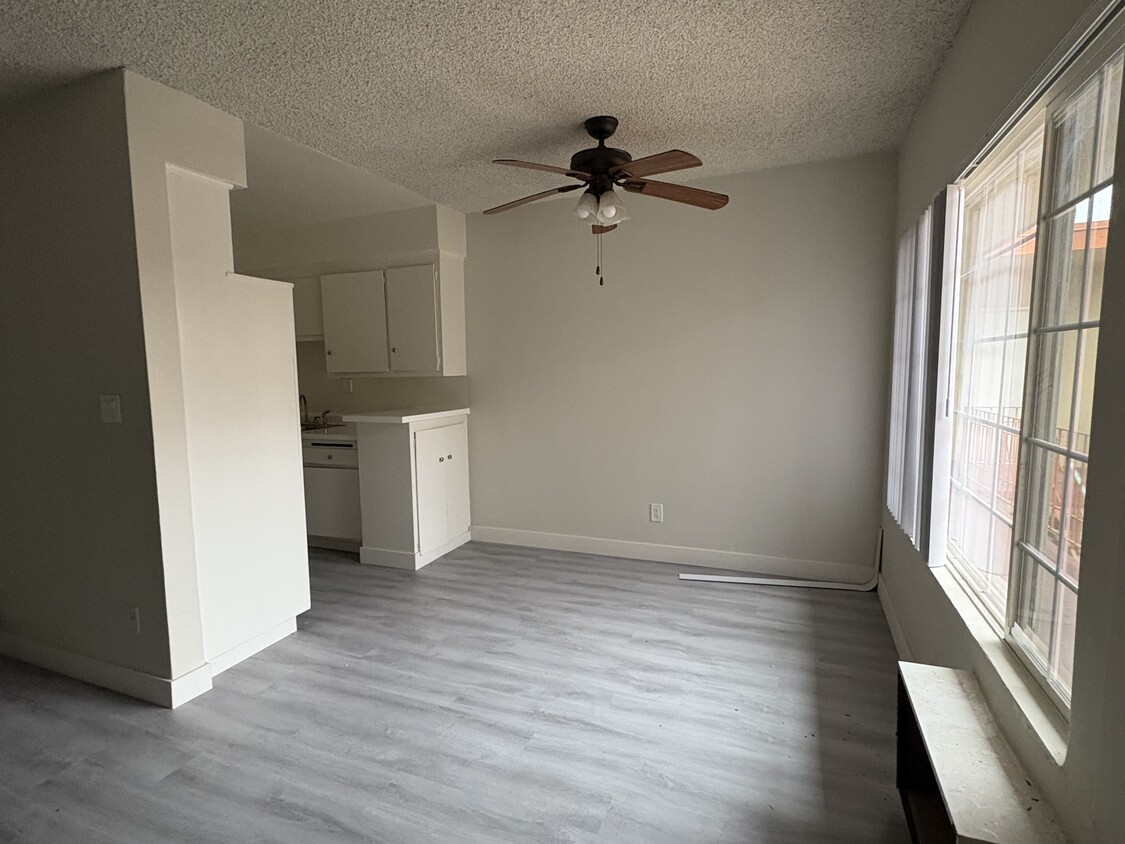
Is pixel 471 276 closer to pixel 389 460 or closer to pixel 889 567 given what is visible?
pixel 389 460

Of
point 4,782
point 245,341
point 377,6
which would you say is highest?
point 377,6

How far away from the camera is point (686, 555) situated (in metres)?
3.88

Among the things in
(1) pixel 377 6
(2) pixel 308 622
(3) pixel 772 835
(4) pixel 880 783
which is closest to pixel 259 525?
(2) pixel 308 622

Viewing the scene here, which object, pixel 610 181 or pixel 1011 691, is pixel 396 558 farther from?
pixel 1011 691

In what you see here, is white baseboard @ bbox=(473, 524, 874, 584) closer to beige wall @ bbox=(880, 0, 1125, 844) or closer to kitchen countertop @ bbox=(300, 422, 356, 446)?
kitchen countertop @ bbox=(300, 422, 356, 446)

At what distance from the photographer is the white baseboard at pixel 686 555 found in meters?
3.54

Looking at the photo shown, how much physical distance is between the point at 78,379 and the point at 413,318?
6.90ft

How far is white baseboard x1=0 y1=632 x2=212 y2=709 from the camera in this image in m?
2.32

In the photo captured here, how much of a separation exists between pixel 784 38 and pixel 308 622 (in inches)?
133

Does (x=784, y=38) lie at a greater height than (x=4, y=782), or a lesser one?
greater

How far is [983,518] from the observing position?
191 cm

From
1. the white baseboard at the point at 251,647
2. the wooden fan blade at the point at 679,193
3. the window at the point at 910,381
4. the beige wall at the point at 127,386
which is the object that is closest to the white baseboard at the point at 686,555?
the window at the point at 910,381

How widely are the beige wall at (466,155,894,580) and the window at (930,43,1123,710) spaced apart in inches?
51.2

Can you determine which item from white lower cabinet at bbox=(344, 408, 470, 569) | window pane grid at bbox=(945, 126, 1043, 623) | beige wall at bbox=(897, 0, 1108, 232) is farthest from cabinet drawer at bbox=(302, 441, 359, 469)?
beige wall at bbox=(897, 0, 1108, 232)
